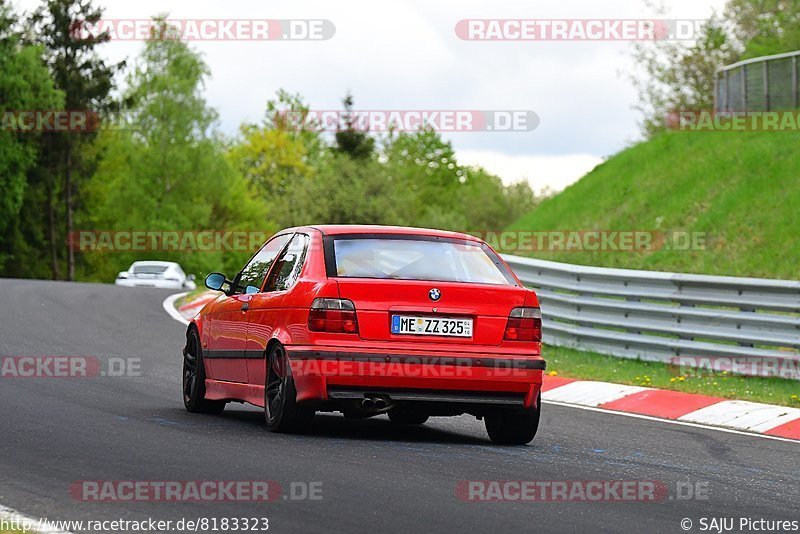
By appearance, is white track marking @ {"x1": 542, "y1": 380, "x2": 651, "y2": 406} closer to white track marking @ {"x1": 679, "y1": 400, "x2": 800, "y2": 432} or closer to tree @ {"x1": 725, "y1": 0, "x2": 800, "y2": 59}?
white track marking @ {"x1": 679, "y1": 400, "x2": 800, "y2": 432}

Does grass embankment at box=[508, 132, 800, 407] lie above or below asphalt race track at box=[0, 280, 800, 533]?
above

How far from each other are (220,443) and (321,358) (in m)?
0.84

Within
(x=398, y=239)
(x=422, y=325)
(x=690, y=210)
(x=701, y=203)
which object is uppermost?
(x=701, y=203)

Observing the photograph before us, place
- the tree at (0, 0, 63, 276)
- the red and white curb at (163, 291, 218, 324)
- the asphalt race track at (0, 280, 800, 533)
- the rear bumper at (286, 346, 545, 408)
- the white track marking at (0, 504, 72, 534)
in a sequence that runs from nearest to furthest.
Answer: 1. the white track marking at (0, 504, 72, 534)
2. the asphalt race track at (0, 280, 800, 533)
3. the rear bumper at (286, 346, 545, 408)
4. the red and white curb at (163, 291, 218, 324)
5. the tree at (0, 0, 63, 276)

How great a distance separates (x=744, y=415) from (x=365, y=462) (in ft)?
16.3

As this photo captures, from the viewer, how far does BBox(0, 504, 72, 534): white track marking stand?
222 inches

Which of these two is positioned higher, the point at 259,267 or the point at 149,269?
the point at 259,267

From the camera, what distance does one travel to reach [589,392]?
1349cm

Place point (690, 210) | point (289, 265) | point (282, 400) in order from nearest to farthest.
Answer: point (282, 400) → point (289, 265) → point (690, 210)
